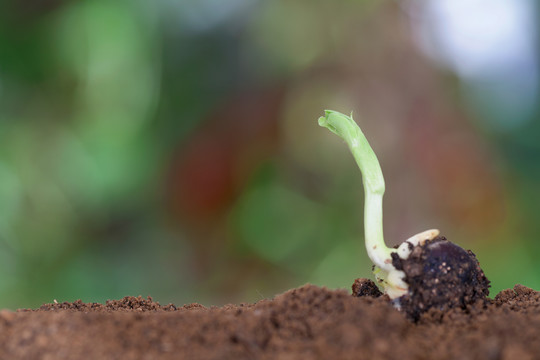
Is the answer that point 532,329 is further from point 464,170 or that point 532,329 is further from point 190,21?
point 190,21

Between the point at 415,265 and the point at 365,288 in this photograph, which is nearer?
the point at 415,265

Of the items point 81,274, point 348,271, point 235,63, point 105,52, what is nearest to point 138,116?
point 105,52

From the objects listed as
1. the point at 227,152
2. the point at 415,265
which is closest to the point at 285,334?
the point at 415,265

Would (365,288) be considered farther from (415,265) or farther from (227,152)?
(227,152)

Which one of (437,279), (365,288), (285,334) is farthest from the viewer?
(365,288)

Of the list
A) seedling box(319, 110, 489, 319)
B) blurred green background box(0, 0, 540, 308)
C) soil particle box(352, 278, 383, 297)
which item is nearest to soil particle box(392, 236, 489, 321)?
seedling box(319, 110, 489, 319)

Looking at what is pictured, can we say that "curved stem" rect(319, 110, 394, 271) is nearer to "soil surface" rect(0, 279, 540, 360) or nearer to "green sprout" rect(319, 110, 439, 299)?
"green sprout" rect(319, 110, 439, 299)
